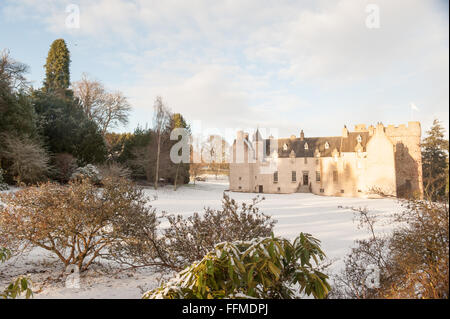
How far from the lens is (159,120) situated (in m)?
24.0

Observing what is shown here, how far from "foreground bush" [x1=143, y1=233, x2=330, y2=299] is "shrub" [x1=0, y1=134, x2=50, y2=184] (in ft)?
49.1

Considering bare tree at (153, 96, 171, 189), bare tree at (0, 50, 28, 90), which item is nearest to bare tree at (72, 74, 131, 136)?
bare tree at (153, 96, 171, 189)

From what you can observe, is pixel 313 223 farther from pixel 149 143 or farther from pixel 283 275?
pixel 149 143

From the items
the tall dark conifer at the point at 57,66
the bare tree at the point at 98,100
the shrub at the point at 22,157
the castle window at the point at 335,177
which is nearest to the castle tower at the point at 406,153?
the castle window at the point at 335,177

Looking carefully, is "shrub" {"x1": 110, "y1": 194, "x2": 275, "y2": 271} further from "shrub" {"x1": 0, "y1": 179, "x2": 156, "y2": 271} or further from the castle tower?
the castle tower

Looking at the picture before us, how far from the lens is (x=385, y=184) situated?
23750 mm

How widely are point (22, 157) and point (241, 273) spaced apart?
626 inches

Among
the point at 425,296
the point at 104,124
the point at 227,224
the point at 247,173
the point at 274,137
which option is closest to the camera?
the point at 425,296

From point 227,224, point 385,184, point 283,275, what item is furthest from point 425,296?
point 385,184

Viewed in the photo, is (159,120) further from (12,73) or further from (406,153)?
(406,153)

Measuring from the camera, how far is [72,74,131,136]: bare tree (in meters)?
25.3

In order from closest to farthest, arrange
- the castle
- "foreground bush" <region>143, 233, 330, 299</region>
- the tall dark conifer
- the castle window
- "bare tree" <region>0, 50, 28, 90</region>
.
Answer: "foreground bush" <region>143, 233, 330, 299</region> → "bare tree" <region>0, 50, 28, 90</region> → the tall dark conifer → the castle → the castle window
